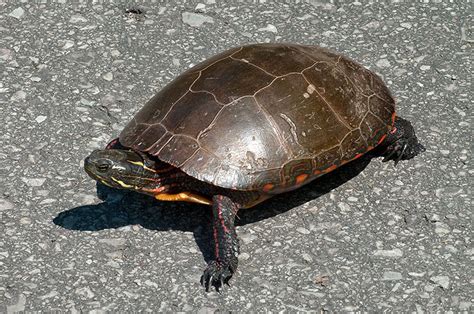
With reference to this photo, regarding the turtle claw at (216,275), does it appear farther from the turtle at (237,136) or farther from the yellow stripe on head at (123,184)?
the yellow stripe on head at (123,184)

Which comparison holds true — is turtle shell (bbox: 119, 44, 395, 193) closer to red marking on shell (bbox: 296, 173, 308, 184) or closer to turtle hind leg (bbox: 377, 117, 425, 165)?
red marking on shell (bbox: 296, 173, 308, 184)

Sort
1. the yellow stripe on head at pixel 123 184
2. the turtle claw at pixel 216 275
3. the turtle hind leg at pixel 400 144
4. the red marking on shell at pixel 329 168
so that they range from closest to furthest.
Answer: the turtle claw at pixel 216 275
the yellow stripe on head at pixel 123 184
the red marking on shell at pixel 329 168
the turtle hind leg at pixel 400 144

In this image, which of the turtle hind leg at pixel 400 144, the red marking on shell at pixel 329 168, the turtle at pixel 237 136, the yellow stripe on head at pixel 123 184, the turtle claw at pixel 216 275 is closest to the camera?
the turtle claw at pixel 216 275

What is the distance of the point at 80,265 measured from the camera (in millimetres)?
4359

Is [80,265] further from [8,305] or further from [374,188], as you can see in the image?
[374,188]

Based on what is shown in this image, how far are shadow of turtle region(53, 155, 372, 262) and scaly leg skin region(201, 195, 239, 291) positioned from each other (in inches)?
8.5

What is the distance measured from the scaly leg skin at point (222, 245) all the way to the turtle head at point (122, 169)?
409 millimetres

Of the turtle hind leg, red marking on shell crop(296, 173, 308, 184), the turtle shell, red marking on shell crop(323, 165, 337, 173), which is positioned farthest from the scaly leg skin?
the turtle hind leg

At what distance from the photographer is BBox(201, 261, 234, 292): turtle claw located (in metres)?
4.19

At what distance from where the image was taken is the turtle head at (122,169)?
4332mm

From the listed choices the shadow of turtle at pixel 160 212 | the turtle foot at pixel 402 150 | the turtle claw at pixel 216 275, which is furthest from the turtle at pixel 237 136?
the turtle foot at pixel 402 150

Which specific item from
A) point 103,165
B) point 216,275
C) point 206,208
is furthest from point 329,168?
point 103,165

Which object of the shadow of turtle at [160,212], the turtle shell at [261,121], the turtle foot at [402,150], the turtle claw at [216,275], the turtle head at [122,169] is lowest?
the shadow of turtle at [160,212]

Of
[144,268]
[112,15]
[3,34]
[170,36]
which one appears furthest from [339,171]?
[3,34]
